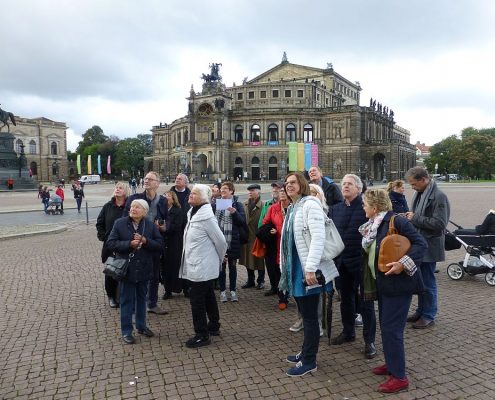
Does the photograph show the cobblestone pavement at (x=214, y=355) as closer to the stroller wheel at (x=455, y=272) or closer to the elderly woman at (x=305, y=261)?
the elderly woman at (x=305, y=261)

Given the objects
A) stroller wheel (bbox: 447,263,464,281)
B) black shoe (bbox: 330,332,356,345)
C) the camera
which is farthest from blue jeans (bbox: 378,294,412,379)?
stroller wheel (bbox: 447,263,464,281)

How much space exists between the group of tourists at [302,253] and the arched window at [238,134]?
67781mm

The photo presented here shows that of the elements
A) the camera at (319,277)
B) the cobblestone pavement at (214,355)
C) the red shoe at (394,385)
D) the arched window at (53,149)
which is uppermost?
the arched window at (53,149)

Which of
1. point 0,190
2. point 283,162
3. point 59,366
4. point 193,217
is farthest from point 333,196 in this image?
point 283,162

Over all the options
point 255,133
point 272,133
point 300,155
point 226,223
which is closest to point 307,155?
point 300,155

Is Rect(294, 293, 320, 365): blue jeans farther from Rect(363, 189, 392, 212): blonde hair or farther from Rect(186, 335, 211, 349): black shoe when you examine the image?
Rect(186, 335, 211, 349): black shoe

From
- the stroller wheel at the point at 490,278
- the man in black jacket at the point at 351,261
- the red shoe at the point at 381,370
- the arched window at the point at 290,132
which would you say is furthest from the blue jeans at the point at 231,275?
the arched window at the point at 290,132

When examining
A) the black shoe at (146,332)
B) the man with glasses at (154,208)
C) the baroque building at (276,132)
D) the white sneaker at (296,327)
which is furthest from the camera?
the baroque building at (276,132)

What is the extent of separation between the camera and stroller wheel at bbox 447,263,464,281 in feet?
26.7

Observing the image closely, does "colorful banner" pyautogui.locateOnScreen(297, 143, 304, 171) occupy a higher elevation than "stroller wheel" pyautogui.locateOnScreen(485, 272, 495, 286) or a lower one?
higher

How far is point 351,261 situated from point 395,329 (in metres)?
1.08

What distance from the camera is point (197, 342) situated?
5.14m

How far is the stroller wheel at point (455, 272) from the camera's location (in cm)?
814

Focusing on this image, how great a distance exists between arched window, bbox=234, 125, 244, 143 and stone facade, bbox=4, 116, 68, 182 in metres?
38.8
